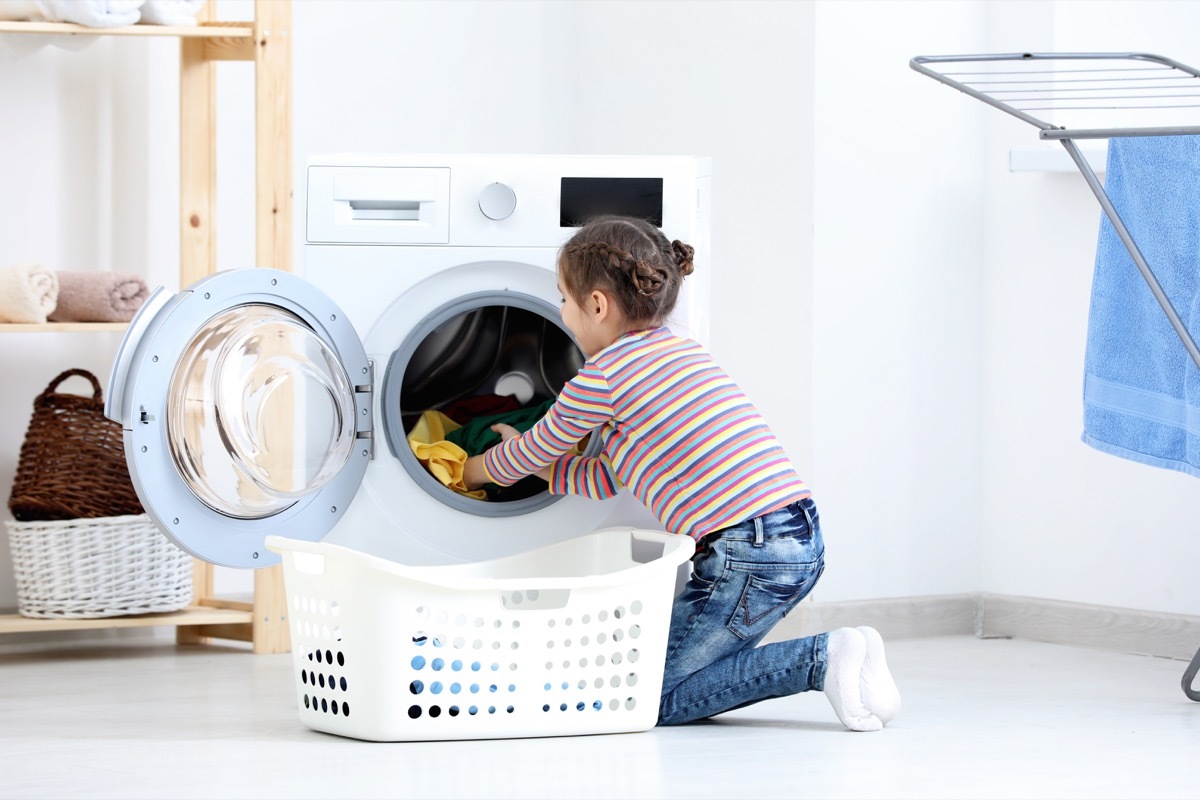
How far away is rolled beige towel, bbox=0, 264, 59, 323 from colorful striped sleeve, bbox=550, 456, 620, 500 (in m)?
1.03

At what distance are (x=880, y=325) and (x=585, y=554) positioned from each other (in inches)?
37.9

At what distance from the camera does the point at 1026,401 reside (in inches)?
113

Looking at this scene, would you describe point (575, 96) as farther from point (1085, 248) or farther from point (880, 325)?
point (1085, 248)

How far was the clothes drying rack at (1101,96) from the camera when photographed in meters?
1.77

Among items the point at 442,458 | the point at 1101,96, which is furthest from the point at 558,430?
the point at 1101,96

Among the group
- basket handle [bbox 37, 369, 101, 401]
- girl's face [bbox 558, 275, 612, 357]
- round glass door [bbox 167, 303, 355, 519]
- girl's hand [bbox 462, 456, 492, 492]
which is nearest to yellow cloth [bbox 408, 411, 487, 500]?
girl's hand [bbox 462, 456, 492, 492]

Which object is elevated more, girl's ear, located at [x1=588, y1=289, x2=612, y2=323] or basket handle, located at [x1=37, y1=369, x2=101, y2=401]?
girl's ear, located at [x1=588, y1=289, x2=612, y2=323]

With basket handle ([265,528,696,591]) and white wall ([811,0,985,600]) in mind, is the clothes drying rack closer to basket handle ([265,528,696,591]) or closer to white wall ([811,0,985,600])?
white wall ([811,0,985,600])

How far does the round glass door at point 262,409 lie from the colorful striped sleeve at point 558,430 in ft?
0.72

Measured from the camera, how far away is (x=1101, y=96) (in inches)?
97.2

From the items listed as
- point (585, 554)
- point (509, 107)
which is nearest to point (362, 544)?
point (585, 554)

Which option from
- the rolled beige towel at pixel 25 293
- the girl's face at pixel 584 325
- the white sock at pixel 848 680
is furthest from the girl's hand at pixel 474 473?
the rolled beige towel at pixel 25 293

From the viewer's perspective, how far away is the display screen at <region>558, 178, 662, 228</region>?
85.0 inches

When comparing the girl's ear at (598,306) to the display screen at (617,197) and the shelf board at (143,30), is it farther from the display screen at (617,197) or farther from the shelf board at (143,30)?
the shelf board at (143,30)
